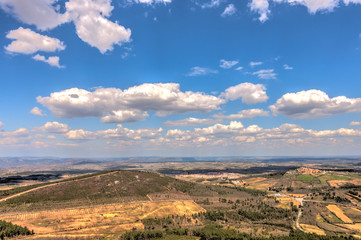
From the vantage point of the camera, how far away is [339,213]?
145m

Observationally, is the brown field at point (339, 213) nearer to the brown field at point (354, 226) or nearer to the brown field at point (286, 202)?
the brown field at point (354, 226)

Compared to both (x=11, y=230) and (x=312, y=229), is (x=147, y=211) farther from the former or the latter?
(x=312, y=229)

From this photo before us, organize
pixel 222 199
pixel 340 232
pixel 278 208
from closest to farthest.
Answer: pixel 340 232, pixel 278 208, pixel 222 199

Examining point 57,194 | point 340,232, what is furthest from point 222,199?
point 57,194

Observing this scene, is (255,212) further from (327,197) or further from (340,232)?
(327,197)

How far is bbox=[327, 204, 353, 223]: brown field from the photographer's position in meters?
131

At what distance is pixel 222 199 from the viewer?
188000 millimetres

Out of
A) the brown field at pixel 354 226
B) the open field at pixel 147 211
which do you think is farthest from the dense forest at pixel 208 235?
the brown field at pixel 354 226

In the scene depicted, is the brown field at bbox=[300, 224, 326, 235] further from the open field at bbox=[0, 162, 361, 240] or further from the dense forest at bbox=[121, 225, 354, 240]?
the dense forest at bbox=[121, 225, 354, 240]

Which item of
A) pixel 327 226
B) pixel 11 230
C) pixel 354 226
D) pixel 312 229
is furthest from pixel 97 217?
pixel 354 226

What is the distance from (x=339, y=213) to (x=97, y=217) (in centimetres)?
15224

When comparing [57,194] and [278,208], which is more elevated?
[57,194]

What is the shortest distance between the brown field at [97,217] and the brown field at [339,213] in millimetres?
85005

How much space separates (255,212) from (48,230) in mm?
122273
